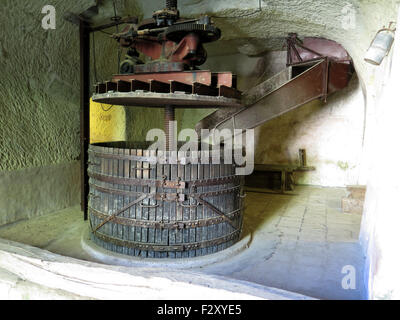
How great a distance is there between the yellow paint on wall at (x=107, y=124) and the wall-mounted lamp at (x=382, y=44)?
4785 millimetres

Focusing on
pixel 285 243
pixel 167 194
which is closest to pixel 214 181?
pixel 167 194

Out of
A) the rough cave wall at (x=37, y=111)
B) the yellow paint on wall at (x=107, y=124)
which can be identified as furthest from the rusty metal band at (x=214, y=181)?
the yellow paint on wall at (x=107, y=124)

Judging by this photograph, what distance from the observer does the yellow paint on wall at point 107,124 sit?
6672 millimetres

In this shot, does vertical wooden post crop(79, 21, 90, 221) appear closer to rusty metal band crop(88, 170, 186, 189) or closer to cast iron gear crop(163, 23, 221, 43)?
rusty metal band crop(88, 170, 186, 189)

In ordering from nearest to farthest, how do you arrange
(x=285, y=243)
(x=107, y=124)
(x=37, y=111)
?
(x=285, y=243) < (x=37, y=111) < (x=107, y=124)

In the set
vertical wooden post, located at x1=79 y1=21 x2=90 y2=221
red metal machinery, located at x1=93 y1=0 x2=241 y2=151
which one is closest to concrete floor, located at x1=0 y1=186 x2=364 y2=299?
vertical wooden post, located at x1=79 y1=21 x2=90 y2=221

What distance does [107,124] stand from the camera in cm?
680

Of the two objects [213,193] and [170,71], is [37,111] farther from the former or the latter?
[213,193]

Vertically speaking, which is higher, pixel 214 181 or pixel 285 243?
pixel 214 181

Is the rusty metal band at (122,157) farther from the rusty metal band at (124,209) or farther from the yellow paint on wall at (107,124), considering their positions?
the yellow paint on wall at (107,124)

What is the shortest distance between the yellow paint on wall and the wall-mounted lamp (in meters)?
4.79

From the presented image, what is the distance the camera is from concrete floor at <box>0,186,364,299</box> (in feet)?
10.3

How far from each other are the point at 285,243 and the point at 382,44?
254 centimetres
